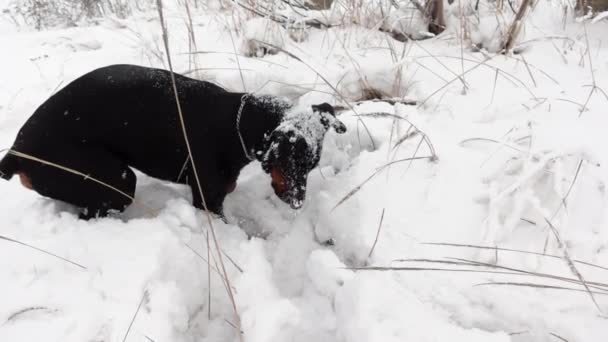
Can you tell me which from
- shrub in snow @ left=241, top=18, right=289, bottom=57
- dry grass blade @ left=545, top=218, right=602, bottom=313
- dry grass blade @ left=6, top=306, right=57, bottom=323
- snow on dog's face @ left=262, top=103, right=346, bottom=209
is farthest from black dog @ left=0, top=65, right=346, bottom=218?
shrub in snow @ left=241, top=18, right=289, bottom=57

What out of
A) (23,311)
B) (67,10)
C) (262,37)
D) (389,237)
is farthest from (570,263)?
(67,10)

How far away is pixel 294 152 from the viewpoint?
175 centimetres

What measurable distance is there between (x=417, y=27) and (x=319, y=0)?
55.1 inches

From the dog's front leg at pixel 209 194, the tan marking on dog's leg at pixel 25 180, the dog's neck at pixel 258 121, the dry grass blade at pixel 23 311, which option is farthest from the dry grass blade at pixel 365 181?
the tan marking on dog's leg at pixel 25 180

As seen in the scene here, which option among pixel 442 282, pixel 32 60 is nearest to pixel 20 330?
pixel 442 282

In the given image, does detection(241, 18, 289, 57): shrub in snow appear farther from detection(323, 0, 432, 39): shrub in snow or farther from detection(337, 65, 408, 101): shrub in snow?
detection(337, 65, 408, 101): shrub in snow

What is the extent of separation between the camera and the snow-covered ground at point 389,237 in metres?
1.33

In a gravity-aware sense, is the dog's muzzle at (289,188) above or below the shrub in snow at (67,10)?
above

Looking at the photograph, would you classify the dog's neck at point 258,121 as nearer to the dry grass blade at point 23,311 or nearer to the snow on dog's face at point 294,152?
the snow on dog's face at point 294,152

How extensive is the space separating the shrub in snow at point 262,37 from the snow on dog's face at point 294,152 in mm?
1623

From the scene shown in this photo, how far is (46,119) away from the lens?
1.86 meters

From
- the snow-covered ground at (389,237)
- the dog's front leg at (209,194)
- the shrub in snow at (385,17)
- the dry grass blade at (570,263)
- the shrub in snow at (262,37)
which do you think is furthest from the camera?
the shrub in snow at (262,37)

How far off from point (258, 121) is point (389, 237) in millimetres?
820

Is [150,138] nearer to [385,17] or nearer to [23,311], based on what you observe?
[23,311]
